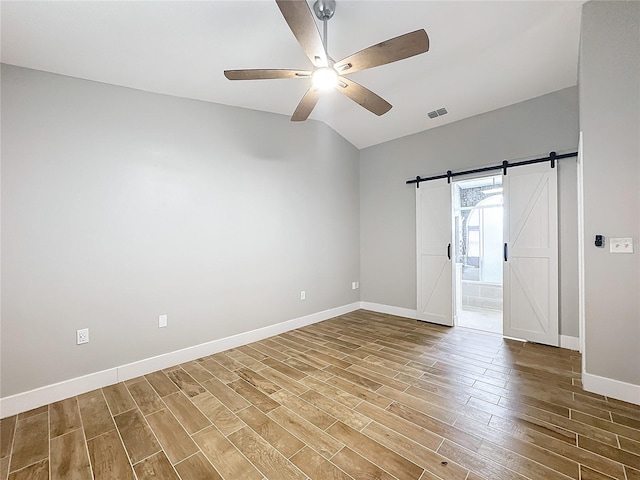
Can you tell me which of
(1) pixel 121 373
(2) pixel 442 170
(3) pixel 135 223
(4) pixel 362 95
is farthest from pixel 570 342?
(3) pixel 135 223

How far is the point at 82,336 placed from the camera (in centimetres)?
255

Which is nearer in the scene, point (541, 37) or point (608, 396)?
point (608, 396)

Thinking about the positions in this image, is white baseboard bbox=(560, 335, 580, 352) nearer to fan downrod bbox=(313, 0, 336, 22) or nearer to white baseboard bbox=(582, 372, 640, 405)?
white baseboard bbox=(582, 372, 640, 405)

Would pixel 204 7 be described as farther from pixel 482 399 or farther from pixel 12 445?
pixel 482 399

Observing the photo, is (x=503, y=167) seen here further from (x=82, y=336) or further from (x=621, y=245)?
(x=82, y=336)

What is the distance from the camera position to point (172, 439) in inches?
75.4

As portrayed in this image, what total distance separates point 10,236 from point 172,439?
2018 mm

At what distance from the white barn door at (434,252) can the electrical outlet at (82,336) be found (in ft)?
13.8

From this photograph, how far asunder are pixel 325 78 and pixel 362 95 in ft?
1.39

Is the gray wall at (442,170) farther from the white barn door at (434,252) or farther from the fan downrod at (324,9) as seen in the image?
the fan downrod at (324,9)

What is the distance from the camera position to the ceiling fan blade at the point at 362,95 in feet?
7.44

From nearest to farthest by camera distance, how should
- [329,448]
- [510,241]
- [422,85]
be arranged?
[329,448], [422,85], [510,241]

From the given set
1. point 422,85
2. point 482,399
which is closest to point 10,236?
point 482,399

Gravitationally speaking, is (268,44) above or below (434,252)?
above
